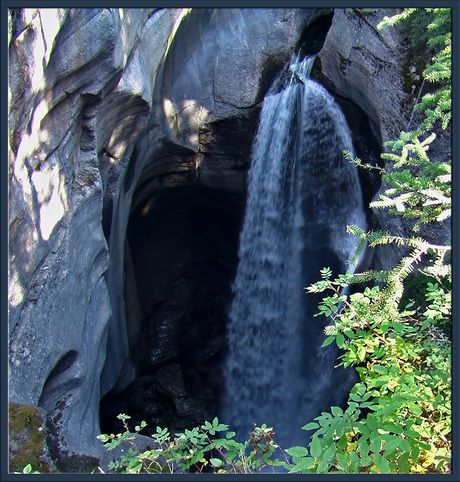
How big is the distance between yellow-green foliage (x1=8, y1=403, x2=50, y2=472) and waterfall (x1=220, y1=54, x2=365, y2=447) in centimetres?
526

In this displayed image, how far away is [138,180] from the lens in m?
8.66

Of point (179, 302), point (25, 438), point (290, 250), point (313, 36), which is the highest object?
point (313, 36)

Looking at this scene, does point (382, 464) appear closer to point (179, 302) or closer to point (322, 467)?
point (322, 467)

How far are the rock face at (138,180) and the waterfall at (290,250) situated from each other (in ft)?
1.26

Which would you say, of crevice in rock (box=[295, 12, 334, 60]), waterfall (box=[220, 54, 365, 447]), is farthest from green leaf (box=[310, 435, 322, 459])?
crevice in rock (box=[295, 12, 334, 60])

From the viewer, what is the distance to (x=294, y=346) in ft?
30.8

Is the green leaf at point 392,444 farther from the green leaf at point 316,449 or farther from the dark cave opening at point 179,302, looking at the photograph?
the dark cave opening at point 179,302

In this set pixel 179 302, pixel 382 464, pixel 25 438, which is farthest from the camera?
pixel 179 302

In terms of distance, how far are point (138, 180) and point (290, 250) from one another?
3.14 metres

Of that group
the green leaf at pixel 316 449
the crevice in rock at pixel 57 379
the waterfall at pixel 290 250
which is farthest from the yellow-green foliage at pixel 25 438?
the waterfall at pixel 290 250

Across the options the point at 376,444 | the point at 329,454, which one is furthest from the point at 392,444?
the point at 329,454

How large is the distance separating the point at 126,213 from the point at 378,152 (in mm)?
4295

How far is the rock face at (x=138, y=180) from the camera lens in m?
4.58

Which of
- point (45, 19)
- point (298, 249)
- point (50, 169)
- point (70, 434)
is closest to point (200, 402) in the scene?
point (298, 249)
